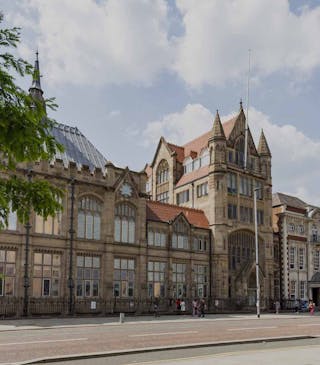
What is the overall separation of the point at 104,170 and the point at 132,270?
1010 cm

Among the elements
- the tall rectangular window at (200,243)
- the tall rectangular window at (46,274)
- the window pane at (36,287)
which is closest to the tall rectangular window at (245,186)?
the tall rectangular window at (200,243)

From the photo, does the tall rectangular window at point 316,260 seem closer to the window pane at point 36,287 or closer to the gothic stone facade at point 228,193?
the gothic stone facade at point 228,193

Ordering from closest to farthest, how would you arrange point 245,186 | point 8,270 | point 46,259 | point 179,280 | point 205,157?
point 8,270 < point 46,259 < point 179,280 < point 205,157 < point 245,186

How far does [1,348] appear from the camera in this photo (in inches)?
682

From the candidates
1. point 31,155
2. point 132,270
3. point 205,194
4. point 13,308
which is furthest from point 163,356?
point 205,194

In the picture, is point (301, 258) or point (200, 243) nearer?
point (200, 243)

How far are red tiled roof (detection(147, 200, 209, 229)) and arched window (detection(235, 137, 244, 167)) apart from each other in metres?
8.03

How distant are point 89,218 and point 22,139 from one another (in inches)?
1462

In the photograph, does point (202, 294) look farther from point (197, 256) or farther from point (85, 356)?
point (85, 356)

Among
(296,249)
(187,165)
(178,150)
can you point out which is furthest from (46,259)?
(296,249)

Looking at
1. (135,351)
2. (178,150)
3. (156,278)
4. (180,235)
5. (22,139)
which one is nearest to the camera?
(22,139)

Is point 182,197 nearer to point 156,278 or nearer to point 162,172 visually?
point 162,172

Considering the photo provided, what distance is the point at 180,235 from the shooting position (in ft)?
171

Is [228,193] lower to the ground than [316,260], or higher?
higher
